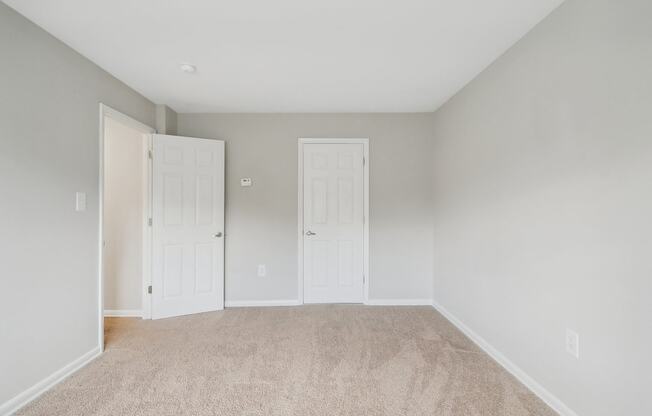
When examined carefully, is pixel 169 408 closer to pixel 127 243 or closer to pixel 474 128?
pixel 127 243

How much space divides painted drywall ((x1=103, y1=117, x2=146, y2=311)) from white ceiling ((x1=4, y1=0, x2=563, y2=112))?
0.65m

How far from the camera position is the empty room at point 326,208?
144 cm

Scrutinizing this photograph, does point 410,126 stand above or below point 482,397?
above

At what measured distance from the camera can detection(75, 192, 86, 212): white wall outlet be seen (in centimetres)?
201

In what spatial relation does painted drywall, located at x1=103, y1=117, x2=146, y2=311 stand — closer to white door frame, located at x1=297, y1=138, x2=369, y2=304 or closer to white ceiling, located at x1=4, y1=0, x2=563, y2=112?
white ceiling, located at x1=4, y1=0, x2=563, y2=112

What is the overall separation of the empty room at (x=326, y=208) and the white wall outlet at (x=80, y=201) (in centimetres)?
2

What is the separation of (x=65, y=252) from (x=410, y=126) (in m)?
3.42

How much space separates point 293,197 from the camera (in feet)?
11.1

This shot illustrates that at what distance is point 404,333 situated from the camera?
2.60 meters

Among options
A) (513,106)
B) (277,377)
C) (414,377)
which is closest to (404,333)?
(414,377)

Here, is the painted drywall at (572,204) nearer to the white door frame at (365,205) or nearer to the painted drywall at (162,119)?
the white door frame at (365,205)

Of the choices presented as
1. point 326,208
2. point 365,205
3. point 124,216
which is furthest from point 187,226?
point 365,205

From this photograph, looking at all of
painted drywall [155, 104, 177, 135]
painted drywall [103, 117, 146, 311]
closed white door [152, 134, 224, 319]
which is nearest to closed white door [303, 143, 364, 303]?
closed white door [152, 134, 224, 319]

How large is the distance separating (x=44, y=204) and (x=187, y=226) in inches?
52.7
